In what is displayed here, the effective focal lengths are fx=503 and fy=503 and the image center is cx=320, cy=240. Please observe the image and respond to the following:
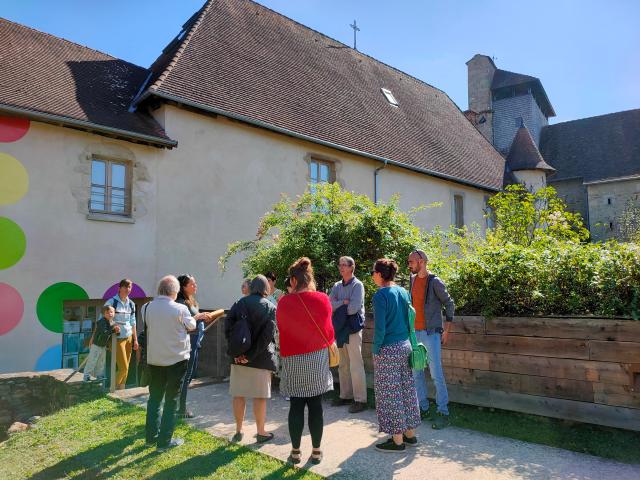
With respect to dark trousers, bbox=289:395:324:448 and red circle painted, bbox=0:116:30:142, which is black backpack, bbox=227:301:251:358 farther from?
red circle painted, bbox=0:116:30:142

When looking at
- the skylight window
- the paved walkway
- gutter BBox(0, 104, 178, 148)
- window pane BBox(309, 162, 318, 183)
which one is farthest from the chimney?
the paved walkway

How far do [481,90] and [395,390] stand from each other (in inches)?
1204

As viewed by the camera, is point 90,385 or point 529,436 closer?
point 529,436

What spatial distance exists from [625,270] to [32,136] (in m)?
10.1

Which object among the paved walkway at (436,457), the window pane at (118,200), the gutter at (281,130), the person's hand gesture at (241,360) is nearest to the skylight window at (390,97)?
the gutter at (281,130)

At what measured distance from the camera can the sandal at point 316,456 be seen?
4402mm

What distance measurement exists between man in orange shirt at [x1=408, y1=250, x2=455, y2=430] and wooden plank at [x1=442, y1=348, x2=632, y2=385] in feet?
1.21

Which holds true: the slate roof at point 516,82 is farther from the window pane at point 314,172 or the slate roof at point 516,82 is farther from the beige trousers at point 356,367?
the beige trousers at point 356,367

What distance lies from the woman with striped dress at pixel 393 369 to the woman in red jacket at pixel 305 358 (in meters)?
0.51

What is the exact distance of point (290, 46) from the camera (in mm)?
17828

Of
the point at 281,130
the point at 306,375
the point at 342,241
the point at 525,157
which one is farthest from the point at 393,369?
the point at 525,157

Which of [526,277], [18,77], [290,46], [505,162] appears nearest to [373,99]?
[290,46]

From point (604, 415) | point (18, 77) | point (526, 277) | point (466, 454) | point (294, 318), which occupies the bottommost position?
point (466, 454)

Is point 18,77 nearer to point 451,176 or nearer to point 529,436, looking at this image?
point 529,436
